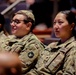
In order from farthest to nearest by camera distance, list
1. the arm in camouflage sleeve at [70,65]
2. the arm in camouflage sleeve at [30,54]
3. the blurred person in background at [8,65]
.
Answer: the arm in camouflage sleeve at [30,54] → the arm in camouflage sleeve at [70,65] → the blurred person in background at [8,65]

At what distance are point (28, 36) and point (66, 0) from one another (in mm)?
2973

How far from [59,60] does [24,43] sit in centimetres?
51

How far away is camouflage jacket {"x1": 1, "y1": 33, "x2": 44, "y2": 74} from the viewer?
3096mm

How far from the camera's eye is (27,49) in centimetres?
316

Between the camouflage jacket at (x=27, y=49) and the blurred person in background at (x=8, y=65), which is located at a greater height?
the blurred person in background at (x=8, y=65)

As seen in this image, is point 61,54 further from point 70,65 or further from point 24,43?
point 24,43

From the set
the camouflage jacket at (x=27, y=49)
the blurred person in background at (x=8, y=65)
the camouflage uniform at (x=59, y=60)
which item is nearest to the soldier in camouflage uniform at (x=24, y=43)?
the camouflage jacket at (x=27, y=49)

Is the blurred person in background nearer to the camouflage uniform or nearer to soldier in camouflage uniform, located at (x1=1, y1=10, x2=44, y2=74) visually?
the camouflage uniform

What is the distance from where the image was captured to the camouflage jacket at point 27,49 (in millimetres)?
3096

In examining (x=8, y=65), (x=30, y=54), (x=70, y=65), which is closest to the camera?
(x=8, y=65)

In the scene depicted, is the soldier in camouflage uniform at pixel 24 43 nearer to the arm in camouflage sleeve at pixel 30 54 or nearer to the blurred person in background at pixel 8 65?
the arm in camouflage sleeve at pixel 30 54

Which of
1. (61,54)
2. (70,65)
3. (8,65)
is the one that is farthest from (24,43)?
(8,65)

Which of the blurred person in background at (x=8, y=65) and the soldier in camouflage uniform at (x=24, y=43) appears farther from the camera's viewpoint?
the soldier in camouflage uniform at (x=24, y=43)

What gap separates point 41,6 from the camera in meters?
6.25
